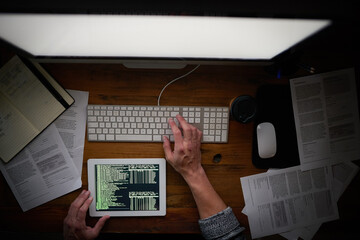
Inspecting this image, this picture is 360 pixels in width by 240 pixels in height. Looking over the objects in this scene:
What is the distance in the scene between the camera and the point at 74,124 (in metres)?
0.92

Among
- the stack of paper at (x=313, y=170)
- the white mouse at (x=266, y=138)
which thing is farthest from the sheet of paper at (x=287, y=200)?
the white mouse at (x=266, y=138)

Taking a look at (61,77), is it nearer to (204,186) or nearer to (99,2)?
(99,2)

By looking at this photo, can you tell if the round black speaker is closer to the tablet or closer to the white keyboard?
the white keyboard

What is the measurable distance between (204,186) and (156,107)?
0.36 m

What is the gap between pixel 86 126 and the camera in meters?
0.92

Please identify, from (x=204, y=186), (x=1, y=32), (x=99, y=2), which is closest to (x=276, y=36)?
(x=99, y=2)

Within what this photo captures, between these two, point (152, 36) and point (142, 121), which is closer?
point (152, 36)

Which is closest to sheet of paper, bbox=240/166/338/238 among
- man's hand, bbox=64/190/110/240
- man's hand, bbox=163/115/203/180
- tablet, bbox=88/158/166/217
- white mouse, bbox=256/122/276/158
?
white mouse, bbox=256/122/276/158

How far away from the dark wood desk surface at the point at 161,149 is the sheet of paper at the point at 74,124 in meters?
0.03

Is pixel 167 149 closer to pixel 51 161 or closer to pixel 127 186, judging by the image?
pixel 127 186

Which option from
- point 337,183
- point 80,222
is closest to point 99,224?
point 80,222

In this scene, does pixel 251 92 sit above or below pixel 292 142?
above

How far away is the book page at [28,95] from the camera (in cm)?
90

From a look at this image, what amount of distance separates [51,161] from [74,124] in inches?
6.7
